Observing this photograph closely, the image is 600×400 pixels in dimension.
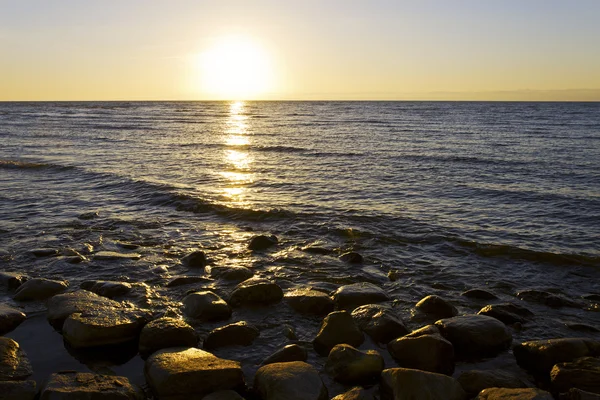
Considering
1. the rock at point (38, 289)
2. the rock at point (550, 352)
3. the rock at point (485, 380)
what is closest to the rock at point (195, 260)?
the rock at point (38, 289)

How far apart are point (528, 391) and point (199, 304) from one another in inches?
188

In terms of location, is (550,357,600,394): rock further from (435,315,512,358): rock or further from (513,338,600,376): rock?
(435,315,512,358): rock

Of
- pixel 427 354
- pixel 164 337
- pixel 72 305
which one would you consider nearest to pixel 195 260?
pixel 72 305

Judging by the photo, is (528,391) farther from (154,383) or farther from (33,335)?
(33,335)

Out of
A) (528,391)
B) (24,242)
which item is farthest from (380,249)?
(24,242)

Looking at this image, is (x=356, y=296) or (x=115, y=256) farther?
(x=115, y=256)

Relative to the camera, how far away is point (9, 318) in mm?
7078

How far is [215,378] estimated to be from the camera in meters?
5.39

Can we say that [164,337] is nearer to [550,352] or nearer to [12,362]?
[12,362]

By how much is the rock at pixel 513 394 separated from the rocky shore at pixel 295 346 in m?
0.02

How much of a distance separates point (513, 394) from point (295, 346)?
264cm

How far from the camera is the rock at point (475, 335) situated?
651cm

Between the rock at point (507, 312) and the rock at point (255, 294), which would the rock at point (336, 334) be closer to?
the rock at point (255, 294)

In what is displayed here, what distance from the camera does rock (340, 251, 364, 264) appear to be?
10234 millimetres
